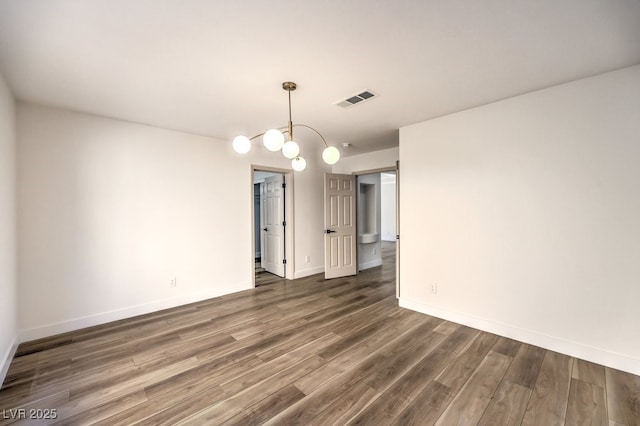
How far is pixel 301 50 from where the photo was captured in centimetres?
196

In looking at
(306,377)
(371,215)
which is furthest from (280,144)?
(371,215)

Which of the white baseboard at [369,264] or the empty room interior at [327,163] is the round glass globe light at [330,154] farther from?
the white baseboard at [369,264]

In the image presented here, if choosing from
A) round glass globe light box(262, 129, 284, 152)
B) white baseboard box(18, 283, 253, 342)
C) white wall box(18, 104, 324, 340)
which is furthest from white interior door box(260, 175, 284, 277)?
round glass globe light box(262, 129, 284, 152)

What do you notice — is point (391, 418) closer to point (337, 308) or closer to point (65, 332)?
point (337, 308)

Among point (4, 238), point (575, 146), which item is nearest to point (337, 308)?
point (575, 146)

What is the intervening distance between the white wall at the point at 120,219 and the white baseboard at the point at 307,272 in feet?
3.48

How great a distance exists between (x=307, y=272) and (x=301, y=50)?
433 centimetres

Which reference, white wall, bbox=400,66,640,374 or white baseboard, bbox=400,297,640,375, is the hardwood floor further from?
white wall, bbox=400,66,640,374

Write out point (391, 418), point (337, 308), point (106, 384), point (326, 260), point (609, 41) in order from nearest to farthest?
1. point (391, 418)
2. point (609, 41)
3. point (106, 384)
4. point (337, 308)
5. point (326, 260)

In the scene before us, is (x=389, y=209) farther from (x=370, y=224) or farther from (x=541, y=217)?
(x=541, y=217)

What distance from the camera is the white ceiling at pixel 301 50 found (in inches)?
62.1

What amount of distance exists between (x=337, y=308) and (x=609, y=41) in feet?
12.1

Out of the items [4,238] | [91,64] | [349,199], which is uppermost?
[91,64]

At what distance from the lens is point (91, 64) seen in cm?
211
